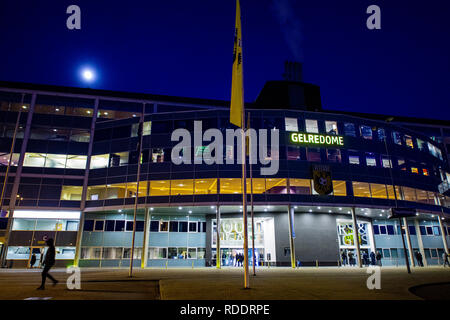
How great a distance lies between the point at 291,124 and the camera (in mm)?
37031

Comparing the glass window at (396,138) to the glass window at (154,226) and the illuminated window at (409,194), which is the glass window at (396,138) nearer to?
the illuminated window at (409,194)

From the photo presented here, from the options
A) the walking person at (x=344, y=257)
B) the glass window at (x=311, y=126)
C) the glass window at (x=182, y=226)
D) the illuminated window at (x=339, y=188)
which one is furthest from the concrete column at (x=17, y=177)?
the walking person at (x=344, y=257)

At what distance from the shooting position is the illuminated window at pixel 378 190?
122 ft

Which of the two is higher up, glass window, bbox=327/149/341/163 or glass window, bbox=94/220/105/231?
glass window, bbox=327/149/341/163

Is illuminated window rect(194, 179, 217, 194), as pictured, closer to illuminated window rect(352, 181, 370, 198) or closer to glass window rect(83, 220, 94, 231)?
glass window rect(83, 220, 94, 231)

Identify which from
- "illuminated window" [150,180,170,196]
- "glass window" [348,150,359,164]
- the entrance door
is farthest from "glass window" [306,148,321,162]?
the entrance door

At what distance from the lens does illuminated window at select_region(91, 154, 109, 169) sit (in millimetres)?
40075

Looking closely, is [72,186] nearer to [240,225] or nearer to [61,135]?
[61,135]

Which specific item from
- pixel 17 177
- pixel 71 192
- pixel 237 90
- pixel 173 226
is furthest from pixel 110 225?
pixel 237 90

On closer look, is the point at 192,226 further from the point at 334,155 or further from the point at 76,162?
the point at 334,155

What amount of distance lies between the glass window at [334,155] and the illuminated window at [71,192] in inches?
1339

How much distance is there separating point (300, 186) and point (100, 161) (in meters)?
27.6

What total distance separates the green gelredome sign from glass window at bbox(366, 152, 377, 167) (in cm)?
432

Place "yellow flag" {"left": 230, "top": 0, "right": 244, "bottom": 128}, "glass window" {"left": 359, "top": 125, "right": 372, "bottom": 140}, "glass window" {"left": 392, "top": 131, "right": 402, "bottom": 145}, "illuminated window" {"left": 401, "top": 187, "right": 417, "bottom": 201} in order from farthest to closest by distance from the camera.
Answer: "glass window" {"left": 392, "top": 131, "right": 402, "bottom": 145}, "illuminated window" {"left": 401, "top": 187, "right": 417, "bottom": 201}, "glass window" {"left": 359, "top": 125, "right": 372, "bottom": 140}, "yellow flag" {"left": 230, "top": 0, "right": 244, "bottom": 128}
